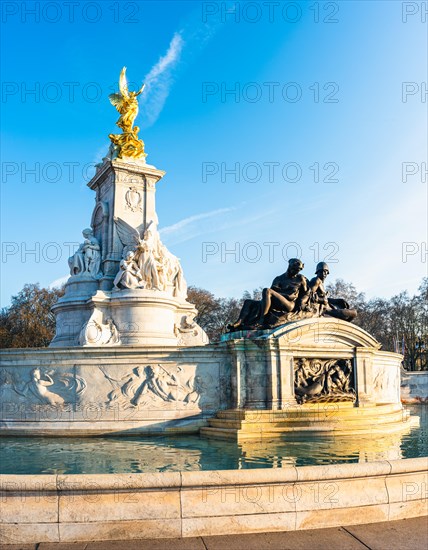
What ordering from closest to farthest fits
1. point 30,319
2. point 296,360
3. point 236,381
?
point 236,381 → point 296,360 → point 30,319

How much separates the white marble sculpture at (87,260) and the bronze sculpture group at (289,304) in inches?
255

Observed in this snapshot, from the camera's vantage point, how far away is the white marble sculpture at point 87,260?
17.2 meters

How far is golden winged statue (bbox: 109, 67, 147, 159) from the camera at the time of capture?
18.5 m

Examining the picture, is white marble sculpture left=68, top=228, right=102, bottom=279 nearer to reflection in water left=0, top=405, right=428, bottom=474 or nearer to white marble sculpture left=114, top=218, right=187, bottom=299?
white marble sculpture left=114, top=218, right=187, bottom=299

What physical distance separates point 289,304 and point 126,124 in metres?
10.2

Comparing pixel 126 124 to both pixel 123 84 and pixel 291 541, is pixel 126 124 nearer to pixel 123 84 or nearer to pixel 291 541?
pixel 123 84

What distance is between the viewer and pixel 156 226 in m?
18.1

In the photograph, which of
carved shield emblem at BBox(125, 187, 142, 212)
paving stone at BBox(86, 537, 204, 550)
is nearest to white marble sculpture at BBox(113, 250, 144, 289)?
carved shield emblem at BBox(125, 187, 142, 212)

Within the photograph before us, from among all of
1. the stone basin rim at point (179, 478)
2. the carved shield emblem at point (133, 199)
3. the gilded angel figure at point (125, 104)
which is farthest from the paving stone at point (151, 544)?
the gilded angel figure at point (125, 104)

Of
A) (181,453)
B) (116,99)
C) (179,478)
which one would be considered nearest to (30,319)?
(116,99)

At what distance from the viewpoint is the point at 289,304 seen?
474 inches

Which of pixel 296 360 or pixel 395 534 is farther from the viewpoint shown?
pixel 296 360

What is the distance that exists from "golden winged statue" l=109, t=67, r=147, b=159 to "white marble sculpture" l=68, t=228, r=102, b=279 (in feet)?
10.8

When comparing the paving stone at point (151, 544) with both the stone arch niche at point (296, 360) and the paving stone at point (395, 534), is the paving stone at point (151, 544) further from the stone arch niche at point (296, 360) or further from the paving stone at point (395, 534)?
the stone arch niche at point (296, 360)
